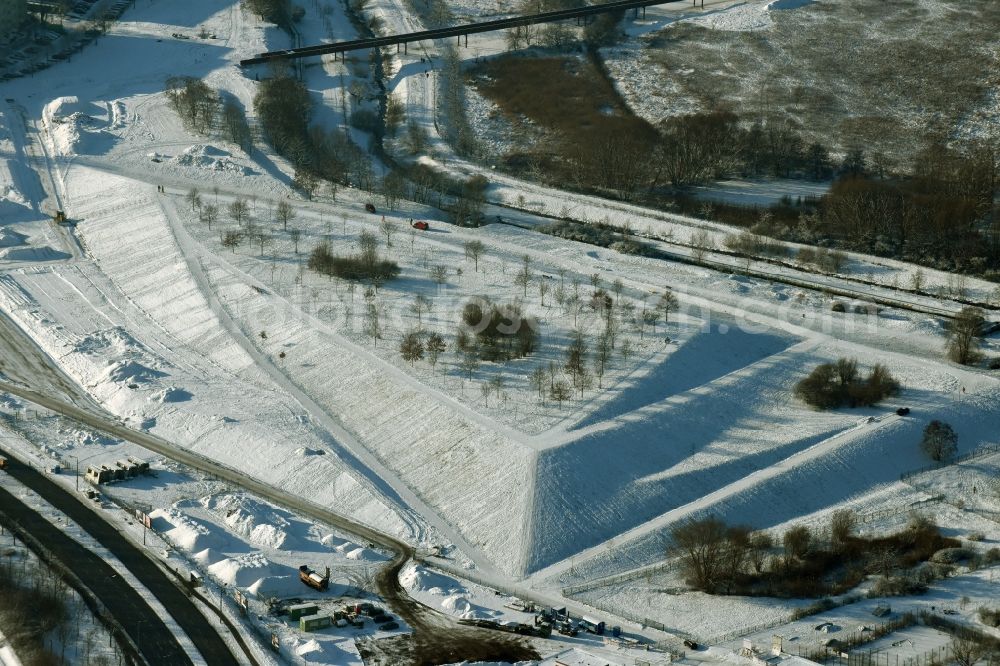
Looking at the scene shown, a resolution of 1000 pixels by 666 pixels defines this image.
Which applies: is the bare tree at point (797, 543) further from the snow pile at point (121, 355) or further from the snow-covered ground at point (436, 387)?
the snow pile at point (121, 355)

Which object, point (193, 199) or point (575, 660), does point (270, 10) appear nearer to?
point (193, 199)

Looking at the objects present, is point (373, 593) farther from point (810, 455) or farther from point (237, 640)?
point (810, 455)

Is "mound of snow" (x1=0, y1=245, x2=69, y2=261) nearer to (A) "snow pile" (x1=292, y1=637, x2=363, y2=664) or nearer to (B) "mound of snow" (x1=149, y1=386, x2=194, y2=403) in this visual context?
(B) "mound of snow" (x1=149, y1=386, x2=194, y2=403)

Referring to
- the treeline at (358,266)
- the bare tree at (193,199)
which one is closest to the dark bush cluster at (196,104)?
the bare tree at (193,199)

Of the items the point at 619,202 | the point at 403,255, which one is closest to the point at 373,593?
the point at 403,255

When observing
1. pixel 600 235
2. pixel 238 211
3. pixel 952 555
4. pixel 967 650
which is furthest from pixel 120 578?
pixel 600 235

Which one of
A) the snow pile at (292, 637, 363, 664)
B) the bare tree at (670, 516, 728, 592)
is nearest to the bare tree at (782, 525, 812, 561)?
the bare tree at (670, 516, 728, 592)
